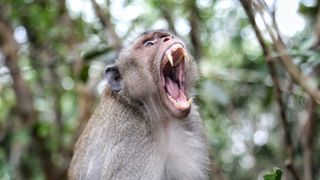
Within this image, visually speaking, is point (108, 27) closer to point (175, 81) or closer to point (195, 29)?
point (195, 29)

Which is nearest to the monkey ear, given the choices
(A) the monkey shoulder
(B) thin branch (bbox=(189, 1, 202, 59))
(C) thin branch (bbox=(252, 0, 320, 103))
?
(A) the monkey shoulder

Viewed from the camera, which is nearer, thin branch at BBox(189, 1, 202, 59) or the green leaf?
the green leaf

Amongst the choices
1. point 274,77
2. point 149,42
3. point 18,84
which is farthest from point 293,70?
point 18,84

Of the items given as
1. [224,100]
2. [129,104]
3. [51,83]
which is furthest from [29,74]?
[129,104]

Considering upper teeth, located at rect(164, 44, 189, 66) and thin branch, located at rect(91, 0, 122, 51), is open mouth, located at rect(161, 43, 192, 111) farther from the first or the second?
thin branch, located at rect(91, 0, 122, 51)

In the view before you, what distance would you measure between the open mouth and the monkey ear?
26cm

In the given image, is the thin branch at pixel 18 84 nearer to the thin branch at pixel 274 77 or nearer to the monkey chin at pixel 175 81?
the monkey chin at pixel 175 81

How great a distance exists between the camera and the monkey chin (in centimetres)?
336

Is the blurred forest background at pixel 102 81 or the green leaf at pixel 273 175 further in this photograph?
the blurred forest background at pixel 102 81

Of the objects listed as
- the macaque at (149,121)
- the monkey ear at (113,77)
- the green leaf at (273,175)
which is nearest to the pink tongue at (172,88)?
the macaque at (149,121)

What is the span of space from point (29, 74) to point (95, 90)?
3.22ft

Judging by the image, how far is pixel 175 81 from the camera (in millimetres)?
3482

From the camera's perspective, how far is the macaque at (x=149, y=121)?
11.2 ft

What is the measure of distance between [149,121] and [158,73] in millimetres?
257
